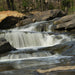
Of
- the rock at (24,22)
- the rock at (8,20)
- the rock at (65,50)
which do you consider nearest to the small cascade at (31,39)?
the rock at (65,50)

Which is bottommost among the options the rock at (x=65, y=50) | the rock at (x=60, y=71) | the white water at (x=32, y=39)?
the white water at (x=32, y=39)

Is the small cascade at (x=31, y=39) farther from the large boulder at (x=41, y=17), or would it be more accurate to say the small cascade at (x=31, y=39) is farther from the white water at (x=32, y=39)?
the large boulder at (x=41, y=17)

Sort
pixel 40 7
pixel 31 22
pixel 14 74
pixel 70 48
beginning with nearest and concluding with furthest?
→ pixel 14 74, pixel 70 48, pixel 31 22, pixel 40 7

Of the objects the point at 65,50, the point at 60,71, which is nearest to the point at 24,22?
the point at 65,50

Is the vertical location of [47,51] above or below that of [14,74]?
below

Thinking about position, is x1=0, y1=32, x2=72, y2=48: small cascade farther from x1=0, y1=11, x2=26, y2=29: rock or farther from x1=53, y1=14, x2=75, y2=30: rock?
x1=0, y1=11, x2=26, y2=29: rock

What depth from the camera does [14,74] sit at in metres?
5.95

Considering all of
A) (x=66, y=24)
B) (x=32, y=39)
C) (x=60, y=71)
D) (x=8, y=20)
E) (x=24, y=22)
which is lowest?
(x=32, y=39)

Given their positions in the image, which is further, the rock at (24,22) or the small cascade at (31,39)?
the rock at (24,22)

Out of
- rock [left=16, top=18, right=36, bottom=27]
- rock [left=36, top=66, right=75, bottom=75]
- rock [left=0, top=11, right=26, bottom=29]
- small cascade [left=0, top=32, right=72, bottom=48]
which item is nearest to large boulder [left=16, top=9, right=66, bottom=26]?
rock [left=16, top=18, right=36, bottom=27]

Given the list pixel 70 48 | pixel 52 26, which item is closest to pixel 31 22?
pixel 52 26

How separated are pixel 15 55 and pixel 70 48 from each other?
3108 millimetres

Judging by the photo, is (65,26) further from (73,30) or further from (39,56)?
(39,56)

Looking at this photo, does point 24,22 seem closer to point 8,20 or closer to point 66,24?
point 8,20
